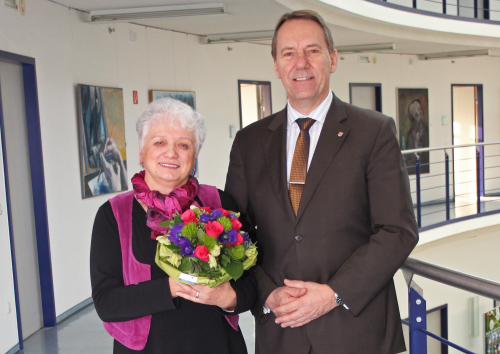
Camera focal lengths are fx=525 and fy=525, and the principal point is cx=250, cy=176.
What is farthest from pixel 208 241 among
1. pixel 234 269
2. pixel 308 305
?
pixel 308 305

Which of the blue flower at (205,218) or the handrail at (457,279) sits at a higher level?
the blue flower at (205,218)

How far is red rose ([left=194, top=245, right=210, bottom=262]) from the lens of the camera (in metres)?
1.53

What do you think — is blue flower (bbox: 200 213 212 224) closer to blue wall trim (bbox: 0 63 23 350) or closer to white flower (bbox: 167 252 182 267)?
white flower (bbox: 167 252 182 267)

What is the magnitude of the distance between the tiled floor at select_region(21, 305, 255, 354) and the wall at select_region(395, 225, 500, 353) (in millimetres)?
4217

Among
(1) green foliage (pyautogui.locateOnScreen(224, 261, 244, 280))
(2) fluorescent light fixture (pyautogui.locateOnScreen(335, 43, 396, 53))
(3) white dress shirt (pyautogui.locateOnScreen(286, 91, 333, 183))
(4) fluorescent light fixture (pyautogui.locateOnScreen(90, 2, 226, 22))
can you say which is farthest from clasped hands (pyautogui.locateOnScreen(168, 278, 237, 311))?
(2) fluorescent light fixture (pyautogui.locateOnScreen(335, 43, 396, 53))

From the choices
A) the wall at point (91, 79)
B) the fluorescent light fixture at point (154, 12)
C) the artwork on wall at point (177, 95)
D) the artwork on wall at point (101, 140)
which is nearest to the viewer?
the wall at point (91, 79)

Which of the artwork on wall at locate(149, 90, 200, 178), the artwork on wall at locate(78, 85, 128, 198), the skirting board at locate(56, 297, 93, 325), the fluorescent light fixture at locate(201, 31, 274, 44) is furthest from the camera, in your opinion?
the fluorescent light fixture at locate(201, 31, 274, 44)

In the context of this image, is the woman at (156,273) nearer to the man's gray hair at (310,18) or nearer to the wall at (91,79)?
the man's gray hair at (310,18)

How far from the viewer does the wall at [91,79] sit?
5.12 meters

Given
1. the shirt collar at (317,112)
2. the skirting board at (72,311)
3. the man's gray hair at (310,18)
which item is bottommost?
the skirting board at (72,311)

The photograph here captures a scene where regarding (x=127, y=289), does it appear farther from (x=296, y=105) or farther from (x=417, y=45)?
(x=417, y=45)

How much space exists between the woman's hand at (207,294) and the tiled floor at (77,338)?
3154 millimetres

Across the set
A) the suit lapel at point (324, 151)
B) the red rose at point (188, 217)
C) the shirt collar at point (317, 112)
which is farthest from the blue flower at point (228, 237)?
the shirt collar at point (317, 112)

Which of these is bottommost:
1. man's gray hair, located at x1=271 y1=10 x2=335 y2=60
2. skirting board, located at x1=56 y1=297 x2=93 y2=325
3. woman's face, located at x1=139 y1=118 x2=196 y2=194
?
skirting board, located at x1=56 y1=297 x2=93 y2=325
